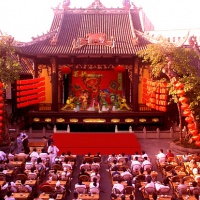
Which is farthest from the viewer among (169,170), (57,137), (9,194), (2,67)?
(57,137)

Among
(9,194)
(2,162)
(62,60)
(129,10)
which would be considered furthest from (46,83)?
(9,194)

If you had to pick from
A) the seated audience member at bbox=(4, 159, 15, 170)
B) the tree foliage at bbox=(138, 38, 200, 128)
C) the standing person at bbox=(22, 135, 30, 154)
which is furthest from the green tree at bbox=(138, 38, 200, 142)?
the seated audience member at bbox=(4, 159, 15, 170)

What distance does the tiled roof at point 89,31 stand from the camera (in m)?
26.5

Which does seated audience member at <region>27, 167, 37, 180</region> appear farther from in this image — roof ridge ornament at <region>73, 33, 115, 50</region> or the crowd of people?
roof ridge ornament at <region>73, 33, 115, 50</region>

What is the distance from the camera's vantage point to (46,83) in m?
28.2

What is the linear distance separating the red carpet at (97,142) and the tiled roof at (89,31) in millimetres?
5991

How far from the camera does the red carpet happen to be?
847 inches

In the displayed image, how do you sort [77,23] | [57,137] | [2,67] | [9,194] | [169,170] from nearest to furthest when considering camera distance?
[9,194] < [169,170] < [2,67] < [57,137] < [77,23]

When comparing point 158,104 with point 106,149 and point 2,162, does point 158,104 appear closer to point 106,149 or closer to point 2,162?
point 106,149

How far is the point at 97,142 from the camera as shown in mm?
23234

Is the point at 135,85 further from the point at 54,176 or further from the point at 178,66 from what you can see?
the point at 54,176

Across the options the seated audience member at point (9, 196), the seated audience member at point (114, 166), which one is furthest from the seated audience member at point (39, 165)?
the seated audience member at point (9, 196)

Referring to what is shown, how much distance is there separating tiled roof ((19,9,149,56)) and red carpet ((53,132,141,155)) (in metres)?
5.99

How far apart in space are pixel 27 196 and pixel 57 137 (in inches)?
472
